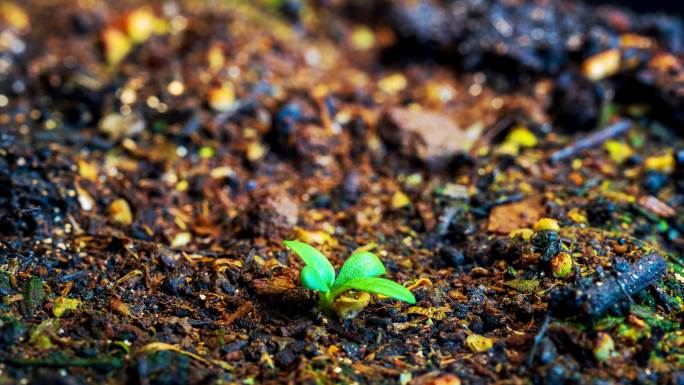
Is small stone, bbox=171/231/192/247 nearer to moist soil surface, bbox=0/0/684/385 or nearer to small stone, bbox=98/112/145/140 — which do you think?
moist soil surface, bbox=0/0/684/385

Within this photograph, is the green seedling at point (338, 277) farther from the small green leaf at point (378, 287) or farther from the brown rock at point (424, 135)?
the brown rock at point (424, 135)

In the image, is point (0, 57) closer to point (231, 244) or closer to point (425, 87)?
Answer: point (231, 244)

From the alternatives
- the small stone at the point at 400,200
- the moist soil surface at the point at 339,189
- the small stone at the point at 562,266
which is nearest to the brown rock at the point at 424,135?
the moist soil surface at the point at 339,189

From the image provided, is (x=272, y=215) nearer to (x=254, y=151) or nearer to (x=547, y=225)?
(x=254, y=151)

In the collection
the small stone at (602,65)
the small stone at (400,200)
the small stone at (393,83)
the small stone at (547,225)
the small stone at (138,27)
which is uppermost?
the small stone at (138,27)

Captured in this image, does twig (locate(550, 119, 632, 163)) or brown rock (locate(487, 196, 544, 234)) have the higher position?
twig (locate(550, 119, 632, 163))

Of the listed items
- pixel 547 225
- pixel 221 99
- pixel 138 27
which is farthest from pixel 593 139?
pixel 138 27

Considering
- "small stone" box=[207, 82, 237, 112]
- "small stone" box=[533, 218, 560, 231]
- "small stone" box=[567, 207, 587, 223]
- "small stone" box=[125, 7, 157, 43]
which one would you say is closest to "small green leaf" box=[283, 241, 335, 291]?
"small stone" box=[533, 218, 560, 231]
